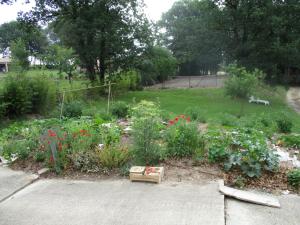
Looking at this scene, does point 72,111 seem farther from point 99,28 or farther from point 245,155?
point 99,28

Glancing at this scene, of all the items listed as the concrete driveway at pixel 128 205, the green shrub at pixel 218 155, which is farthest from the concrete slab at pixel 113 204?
the green shrub at pixel 218 155

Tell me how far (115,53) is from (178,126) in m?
15.0

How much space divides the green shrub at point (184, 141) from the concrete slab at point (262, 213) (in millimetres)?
1415

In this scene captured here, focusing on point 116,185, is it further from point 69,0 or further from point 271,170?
point 69,0

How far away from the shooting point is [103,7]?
18422mm

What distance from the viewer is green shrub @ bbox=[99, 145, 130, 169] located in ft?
15.5

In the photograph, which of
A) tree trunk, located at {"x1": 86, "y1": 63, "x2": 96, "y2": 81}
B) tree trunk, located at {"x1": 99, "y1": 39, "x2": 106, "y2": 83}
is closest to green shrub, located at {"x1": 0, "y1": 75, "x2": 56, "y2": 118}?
tree trunk, located at {"x1": 99, "y1": 39, "x2": 106, "y2": 83}

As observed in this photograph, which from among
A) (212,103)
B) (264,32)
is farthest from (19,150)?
(264,32)

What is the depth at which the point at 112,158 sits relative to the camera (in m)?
4.76

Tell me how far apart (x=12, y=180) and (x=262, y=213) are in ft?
11.1

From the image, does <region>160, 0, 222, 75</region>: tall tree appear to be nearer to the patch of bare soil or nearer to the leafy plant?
the leafy plant

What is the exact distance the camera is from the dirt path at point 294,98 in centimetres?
1845

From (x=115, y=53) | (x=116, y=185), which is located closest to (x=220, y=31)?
(x=115, y=53)

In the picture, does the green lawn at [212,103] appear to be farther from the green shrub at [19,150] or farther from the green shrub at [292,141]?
the green shrub at [19,150]
